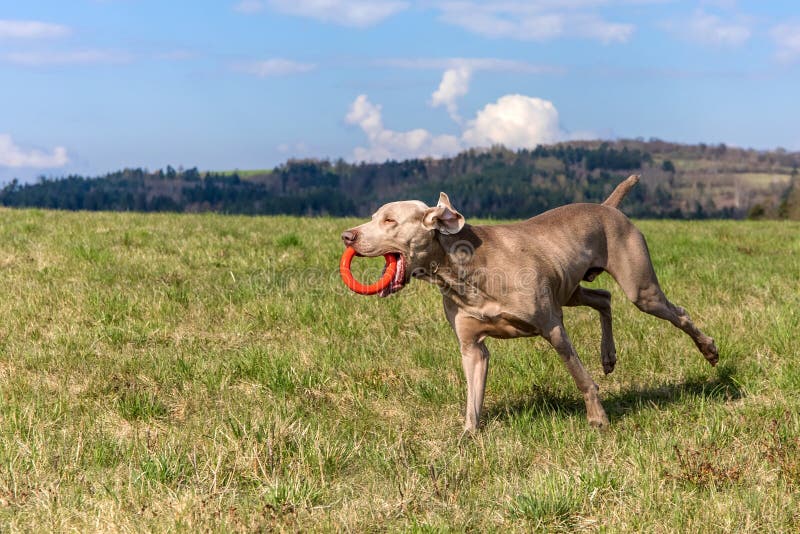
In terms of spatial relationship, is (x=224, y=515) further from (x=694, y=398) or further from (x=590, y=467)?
(x=694, y=398)

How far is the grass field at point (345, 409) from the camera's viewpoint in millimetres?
4320

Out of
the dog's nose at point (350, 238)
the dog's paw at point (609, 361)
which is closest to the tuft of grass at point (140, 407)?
the dog's nose at point (350, 238)

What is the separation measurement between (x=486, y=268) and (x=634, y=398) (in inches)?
83.1

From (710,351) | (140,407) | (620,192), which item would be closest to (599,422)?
(710,351)

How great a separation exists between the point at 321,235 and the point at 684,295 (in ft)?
23.5

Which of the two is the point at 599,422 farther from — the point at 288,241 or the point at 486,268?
the point at 288,241

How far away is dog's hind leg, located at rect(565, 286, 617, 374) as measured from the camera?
7377 mm

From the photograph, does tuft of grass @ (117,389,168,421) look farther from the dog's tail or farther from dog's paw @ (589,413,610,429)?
the dog's tail

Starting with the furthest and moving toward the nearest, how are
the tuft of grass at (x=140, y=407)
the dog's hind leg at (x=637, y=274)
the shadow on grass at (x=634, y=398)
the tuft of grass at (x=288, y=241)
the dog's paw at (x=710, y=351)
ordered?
the tuft of grass at (x=288, y=241) < the dog's paw at (x=710, y=351) < the dog's hind leg at (x=637, y=274) < the shadow on grass at (x=634, y=398) < the tuft of grass at (x=140, y=407)

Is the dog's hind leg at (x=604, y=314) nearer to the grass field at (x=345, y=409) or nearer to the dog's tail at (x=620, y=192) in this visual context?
the grass field at (x=345, y=409)

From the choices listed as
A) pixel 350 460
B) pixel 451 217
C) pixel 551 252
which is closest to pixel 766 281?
pixel 551 252

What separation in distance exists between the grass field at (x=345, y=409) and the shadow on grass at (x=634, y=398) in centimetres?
3

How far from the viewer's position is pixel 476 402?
6.04 meters

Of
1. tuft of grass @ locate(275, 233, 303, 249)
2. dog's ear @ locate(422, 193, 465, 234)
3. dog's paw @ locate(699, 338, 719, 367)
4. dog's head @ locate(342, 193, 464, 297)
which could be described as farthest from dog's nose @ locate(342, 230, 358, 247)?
tuft of grass @ locate(275, 233, 303, 249)
